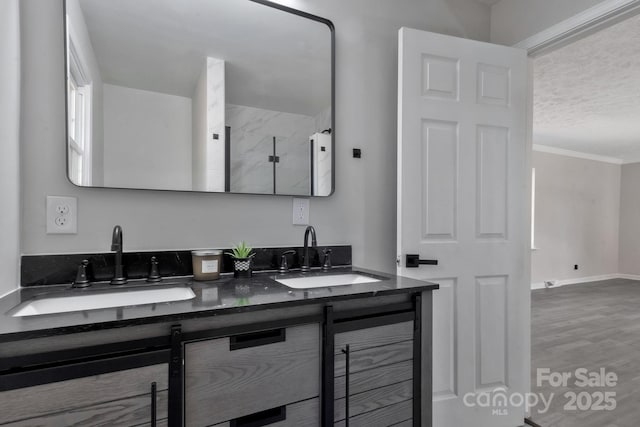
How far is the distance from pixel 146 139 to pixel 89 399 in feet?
3.33

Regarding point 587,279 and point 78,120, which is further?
point 587,279

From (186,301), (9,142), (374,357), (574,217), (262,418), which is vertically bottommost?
(262,418)

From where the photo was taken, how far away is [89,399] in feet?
2.69

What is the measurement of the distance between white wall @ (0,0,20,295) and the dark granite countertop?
116 mm

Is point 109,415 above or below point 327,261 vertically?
below

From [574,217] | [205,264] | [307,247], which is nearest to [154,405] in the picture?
[205,264]

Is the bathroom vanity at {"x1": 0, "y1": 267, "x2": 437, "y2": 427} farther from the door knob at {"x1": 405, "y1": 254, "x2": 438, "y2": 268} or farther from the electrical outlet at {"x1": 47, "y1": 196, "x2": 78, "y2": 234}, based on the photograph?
the door knob at {"x1": 405, "y1": 254, "x2": 438, "y2": 268}

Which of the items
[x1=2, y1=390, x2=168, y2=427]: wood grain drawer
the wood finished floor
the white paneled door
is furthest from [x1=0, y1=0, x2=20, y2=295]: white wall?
the wood finished floor

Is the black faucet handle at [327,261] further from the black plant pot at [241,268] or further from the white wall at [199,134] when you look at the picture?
the white wall at [199,134]

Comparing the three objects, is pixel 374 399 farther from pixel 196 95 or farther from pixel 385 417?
pixel 196 95

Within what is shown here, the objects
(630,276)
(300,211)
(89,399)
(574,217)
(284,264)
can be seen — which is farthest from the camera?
(630,276)

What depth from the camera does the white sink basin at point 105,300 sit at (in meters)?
1.06

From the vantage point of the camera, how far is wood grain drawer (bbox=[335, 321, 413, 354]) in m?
1.18

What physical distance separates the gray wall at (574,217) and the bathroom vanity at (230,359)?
238 inches
